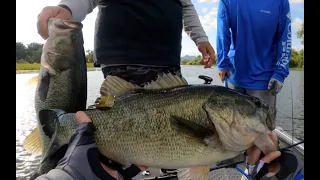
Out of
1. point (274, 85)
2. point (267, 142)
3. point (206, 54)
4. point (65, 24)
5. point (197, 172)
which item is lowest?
point (197, 172)

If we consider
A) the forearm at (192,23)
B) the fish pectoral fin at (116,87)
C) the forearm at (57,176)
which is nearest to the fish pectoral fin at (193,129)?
the fish pectoral fin at (116,87)

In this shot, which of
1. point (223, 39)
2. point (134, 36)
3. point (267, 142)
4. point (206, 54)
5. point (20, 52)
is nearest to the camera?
point (267, 142)

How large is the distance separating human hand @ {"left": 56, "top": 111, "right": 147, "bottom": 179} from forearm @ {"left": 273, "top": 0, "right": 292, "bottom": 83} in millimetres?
1688

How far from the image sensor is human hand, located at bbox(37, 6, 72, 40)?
1393mm

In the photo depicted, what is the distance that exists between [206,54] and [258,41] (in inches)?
37.1

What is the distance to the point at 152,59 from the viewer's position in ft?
5.75

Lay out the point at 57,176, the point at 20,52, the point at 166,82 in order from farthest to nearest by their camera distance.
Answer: the point at 20,52 → the point at 166,82 → the point at 57,176

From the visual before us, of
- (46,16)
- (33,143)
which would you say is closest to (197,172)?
(33,143)

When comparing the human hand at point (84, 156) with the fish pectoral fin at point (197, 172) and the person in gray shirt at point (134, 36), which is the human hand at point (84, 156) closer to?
the fish pectoral fin at point (197, 172)

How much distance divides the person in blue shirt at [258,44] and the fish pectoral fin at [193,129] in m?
1.46

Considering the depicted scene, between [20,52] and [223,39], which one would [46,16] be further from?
[223,39]

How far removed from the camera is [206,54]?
189 cm
